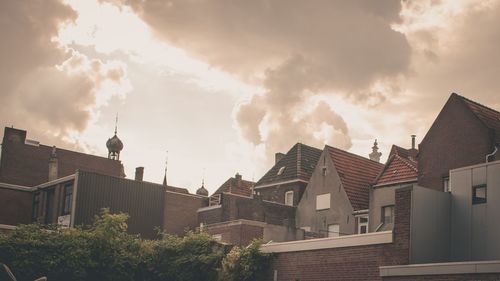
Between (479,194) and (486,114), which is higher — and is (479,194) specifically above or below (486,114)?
below

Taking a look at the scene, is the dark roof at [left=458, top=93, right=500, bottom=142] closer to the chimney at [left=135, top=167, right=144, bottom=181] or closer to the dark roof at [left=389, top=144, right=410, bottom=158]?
the dark roof at [left=389, top=144, right=410, bottom=158]

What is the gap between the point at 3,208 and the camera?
57.6 metres

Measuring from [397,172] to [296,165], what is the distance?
1266cm

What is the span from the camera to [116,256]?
3491 centimetres

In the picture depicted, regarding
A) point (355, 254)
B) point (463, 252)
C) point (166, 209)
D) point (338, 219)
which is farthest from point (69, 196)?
point (463, 252)

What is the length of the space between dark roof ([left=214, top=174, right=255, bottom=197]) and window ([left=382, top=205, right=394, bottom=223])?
85.5 feet

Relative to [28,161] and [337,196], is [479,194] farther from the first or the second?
[28,161]

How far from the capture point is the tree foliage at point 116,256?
31734mm

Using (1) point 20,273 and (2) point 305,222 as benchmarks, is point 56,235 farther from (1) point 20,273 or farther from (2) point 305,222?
(2) point 305,222

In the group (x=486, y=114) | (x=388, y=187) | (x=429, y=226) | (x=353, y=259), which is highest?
(x=486, y=114)

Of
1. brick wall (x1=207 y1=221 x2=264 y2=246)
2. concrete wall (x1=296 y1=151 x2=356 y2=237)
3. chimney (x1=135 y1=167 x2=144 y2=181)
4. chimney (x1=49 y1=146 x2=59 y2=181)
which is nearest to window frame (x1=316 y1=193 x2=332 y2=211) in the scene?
concrete wall (x1=296 y1=151 x2=356 y2=237)

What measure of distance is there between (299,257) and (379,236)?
193 inches

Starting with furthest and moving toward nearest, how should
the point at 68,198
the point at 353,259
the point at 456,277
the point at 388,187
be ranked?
1. the point at 68,198
2. the point at 388,187
3. the point at 353,259
4. the point at 456,277

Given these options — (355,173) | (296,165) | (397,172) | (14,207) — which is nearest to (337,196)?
(355,173)
